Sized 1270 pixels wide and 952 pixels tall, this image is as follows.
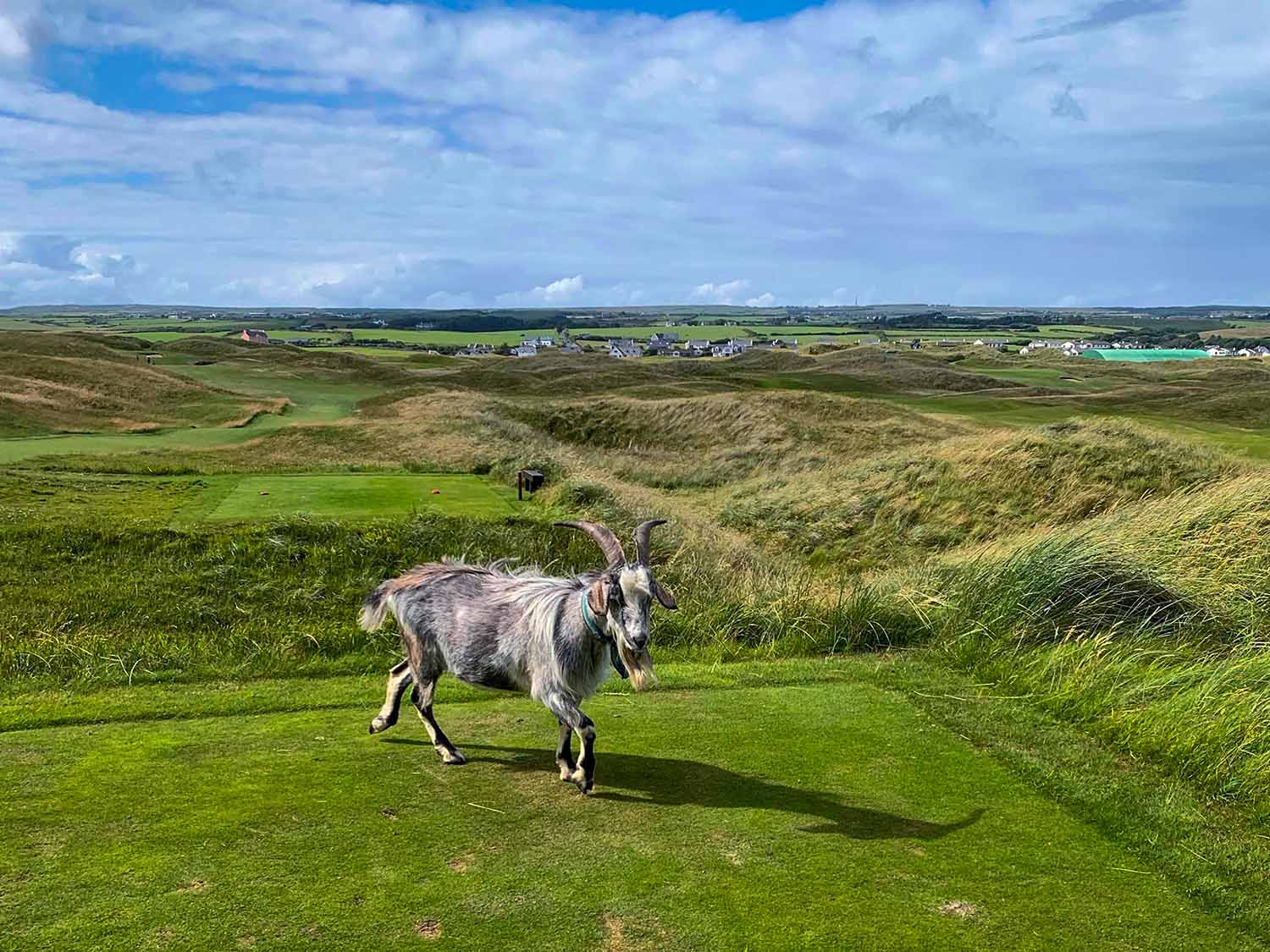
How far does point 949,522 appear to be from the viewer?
75.8 feet

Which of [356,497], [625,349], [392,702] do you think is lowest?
[392,702]

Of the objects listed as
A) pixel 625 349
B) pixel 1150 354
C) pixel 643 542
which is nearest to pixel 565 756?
pixel 643 542

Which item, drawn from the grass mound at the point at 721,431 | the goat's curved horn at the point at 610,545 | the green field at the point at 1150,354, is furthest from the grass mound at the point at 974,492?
the green field at the point at 1150,354

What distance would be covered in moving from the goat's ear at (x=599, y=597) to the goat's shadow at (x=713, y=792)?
1.38 metres

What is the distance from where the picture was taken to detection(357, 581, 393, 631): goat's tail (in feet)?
25.5

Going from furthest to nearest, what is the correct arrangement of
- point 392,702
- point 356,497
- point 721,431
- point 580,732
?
point 721,431, point 356,497, point 392,702, point 580,732

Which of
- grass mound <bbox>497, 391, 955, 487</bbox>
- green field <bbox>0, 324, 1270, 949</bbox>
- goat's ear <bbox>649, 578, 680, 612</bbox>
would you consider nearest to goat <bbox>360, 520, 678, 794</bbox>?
goat's ear <bbox>649, 578, 680, 612</bbox>

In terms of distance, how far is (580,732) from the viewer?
659cm

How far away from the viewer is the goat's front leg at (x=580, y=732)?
6.56m

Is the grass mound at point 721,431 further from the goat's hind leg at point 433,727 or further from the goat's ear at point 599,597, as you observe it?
the goat's ear at point 599,597

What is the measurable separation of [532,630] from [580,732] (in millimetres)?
819

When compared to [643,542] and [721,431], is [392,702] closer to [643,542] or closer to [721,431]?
[643,542]

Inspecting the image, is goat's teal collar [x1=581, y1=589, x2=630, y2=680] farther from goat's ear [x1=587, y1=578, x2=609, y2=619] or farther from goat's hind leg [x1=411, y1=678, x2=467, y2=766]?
goat's hind leg [x1=411, y1=678, x2=467, y2=766]

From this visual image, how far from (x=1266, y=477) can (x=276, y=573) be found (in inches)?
626
